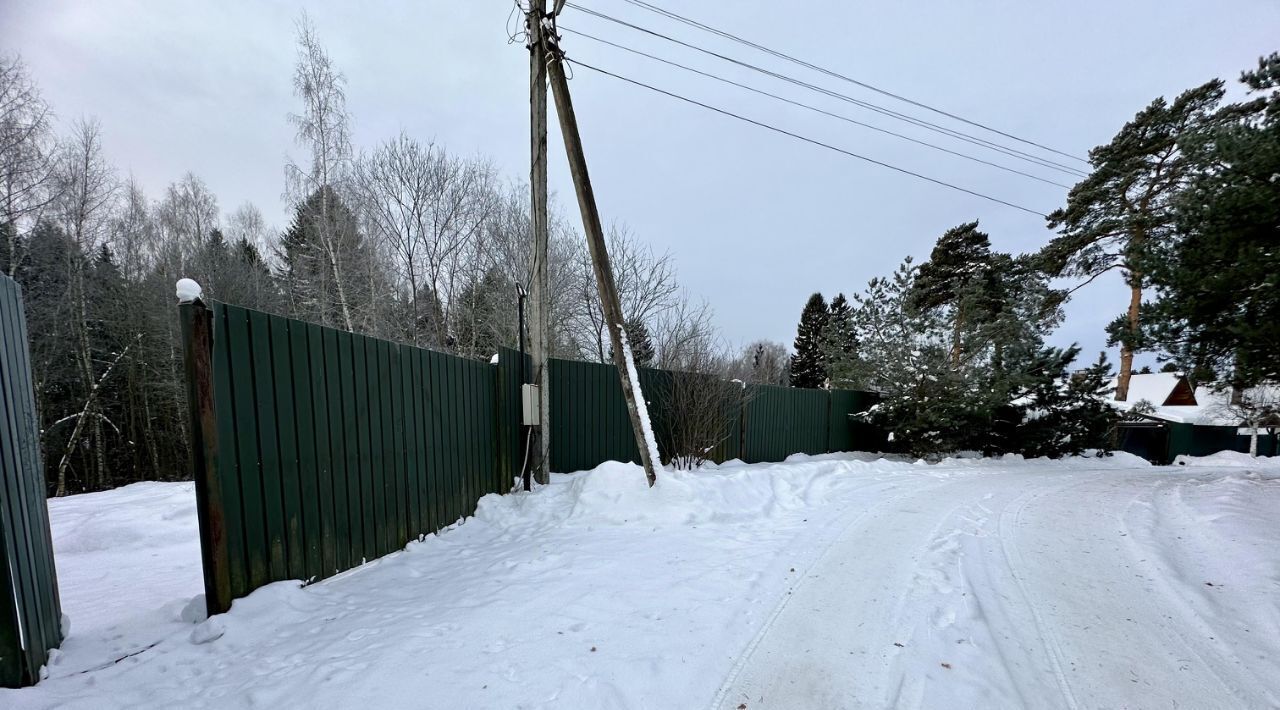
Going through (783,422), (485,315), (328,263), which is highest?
(328,263)

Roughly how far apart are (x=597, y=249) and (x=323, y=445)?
3427mm

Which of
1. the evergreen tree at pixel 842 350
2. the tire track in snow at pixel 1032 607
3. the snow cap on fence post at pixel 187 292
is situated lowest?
the tire track in snow at pixel 1032 607

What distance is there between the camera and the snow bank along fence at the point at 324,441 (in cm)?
255

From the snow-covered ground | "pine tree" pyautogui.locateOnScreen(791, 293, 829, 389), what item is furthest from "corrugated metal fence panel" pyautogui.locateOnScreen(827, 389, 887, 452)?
"pine tree" pyautogui.locateOnScreen(791, 293, 829, 389)

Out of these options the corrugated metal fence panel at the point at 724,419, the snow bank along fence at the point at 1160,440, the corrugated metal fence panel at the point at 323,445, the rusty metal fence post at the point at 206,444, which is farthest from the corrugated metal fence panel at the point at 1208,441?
the rusty metal fence post at the point at 206,444

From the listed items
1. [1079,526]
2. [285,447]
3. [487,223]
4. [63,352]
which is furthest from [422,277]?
[1079,526]

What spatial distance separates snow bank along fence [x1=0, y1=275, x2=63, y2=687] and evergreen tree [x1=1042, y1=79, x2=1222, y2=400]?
64.1ft

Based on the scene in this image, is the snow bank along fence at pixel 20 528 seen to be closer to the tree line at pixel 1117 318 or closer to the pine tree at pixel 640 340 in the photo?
the tree line at pixel 1117 318

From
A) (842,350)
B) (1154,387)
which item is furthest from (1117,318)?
(1154,387)

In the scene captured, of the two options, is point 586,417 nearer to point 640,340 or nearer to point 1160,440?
point 640,340

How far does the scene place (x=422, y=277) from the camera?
14.7 meters

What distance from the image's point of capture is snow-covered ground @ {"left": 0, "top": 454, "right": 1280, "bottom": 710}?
7.19ft

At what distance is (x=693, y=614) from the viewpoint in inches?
117

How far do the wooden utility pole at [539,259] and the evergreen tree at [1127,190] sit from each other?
16261mm
